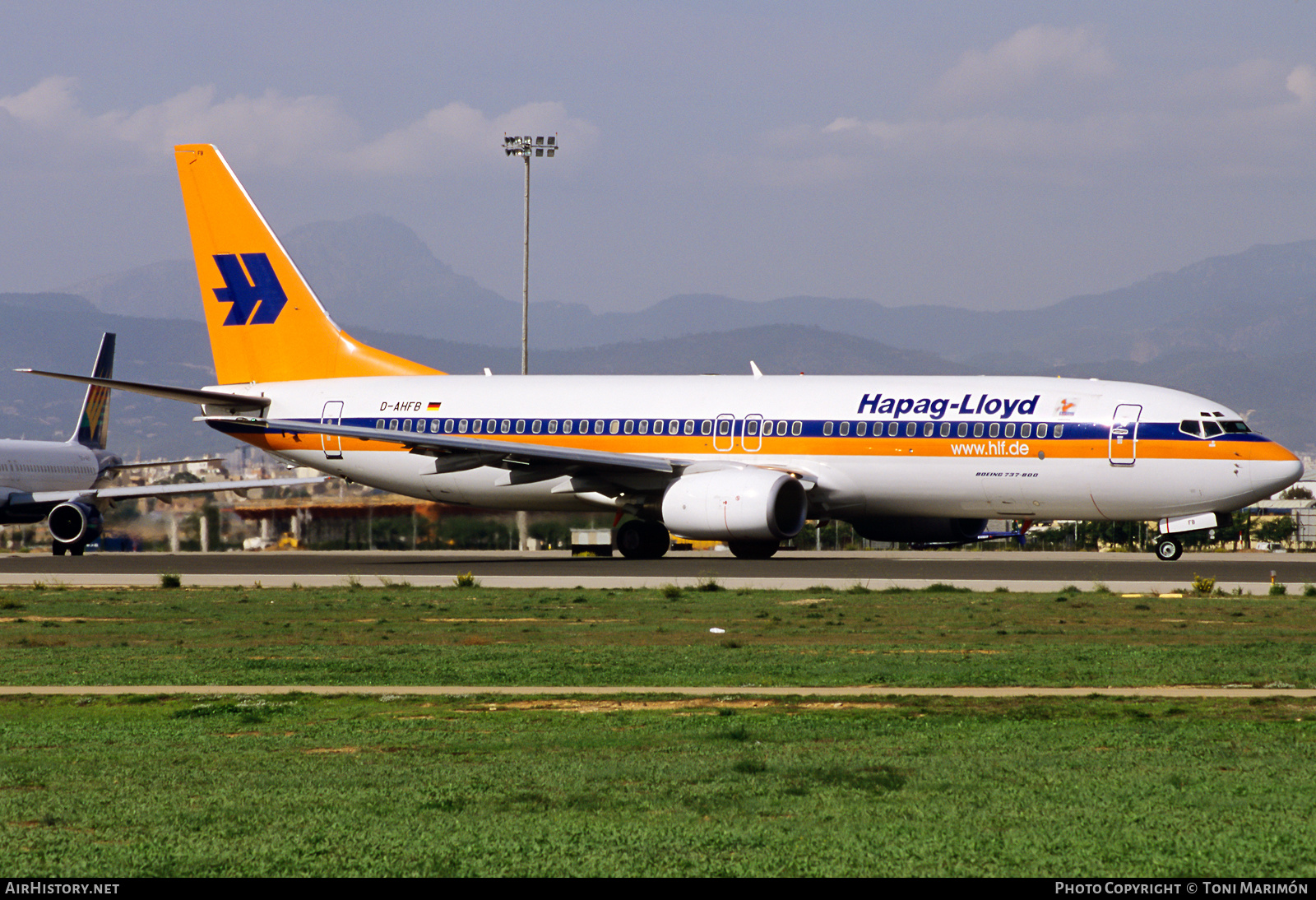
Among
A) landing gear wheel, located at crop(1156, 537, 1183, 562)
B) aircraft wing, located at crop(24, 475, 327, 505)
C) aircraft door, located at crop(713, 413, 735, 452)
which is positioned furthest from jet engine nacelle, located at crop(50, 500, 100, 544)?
landing gear wheel, located at crop(1156, 537, 1183, 562)

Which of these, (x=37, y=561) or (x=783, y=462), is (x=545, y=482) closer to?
(x=783, y=462)

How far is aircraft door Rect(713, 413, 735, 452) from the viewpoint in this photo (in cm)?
3553

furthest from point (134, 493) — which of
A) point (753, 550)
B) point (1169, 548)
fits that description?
point (1169, 548)

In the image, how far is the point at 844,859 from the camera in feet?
24.1

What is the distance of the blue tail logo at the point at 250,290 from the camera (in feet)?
136

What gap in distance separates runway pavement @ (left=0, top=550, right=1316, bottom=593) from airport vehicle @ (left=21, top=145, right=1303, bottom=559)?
4.21 ft

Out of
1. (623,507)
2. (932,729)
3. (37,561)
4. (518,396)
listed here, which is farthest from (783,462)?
(932,729)

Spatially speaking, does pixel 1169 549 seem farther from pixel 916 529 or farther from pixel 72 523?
pixel 72 523

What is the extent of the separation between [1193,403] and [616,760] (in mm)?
25820

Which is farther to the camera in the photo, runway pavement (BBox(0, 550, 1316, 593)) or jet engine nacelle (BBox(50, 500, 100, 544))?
jet engine nacelle (BBox(50, 500, 100, 544))

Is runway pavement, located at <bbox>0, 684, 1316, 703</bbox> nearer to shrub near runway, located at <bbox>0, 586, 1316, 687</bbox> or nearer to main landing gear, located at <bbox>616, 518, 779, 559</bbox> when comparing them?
shrub near runway, located at <bbox>0, 586, 1316, 687</bbox>

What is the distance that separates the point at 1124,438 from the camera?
32406mm

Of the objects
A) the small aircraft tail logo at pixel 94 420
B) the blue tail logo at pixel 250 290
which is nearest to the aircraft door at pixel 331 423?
the blue tail logo at pixel 250 290

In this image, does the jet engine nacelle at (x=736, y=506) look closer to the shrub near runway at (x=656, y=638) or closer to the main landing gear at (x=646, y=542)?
the main landing gear at (x=646, y=542)
